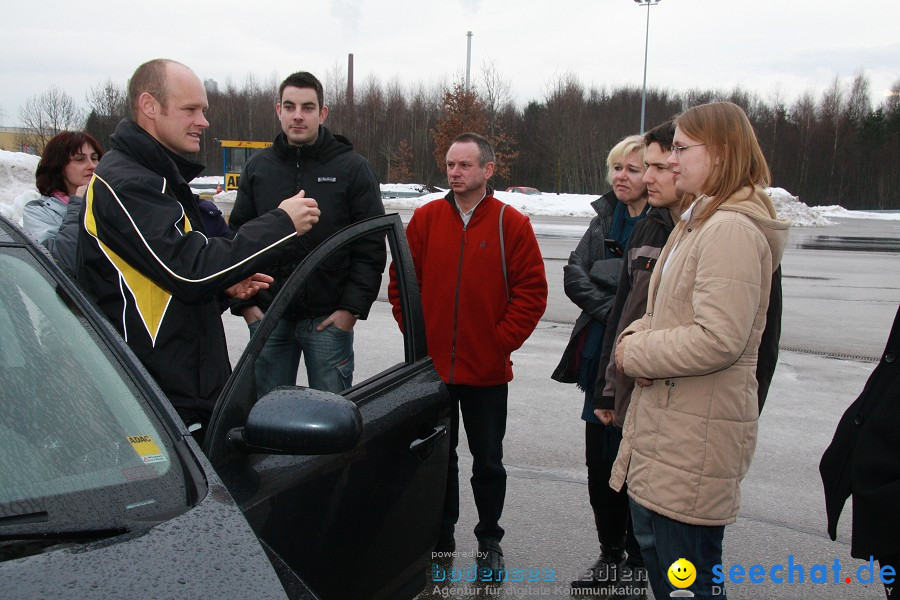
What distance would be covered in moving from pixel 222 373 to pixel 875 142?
74338mm

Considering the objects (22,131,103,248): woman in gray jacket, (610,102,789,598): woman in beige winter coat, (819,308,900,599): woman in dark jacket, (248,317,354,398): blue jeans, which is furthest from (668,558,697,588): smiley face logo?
(22,131,103,248): woman in gray jacket

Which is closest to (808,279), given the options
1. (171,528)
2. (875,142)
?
(171,528)

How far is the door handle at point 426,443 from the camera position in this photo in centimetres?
240

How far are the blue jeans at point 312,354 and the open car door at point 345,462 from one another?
795 millimetres

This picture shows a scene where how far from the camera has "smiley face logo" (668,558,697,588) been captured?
7.82 feet

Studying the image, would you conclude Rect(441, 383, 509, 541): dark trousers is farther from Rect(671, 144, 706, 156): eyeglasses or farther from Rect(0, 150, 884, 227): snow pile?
Rect(0, 150, 884, 227): snow pile

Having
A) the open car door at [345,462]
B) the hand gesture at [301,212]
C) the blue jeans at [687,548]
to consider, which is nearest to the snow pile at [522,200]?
the hand gesture at [301,212]

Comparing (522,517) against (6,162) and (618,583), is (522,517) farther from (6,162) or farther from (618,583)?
(6,162)

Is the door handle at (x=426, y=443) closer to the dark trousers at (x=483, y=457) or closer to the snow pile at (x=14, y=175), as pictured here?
the dark trousers at (x=483, y=457)

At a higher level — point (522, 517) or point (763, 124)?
Result: point (763, 124)

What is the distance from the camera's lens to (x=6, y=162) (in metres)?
16.7

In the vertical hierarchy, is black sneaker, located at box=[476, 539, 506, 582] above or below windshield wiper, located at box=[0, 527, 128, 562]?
below

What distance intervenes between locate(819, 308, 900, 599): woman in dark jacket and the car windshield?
1.78 meters

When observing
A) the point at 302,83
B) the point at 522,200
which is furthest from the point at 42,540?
the point at 522,200
